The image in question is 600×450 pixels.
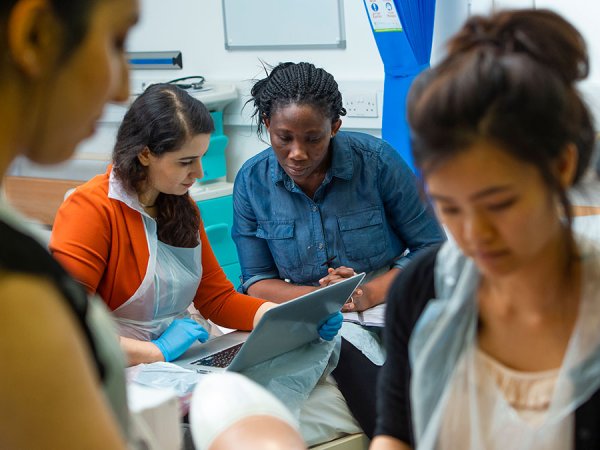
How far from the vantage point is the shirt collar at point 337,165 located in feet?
7.94

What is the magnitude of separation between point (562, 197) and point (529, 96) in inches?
4.8

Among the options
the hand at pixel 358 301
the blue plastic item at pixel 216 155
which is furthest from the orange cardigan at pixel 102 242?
the blue plastic item at pixel 216 155

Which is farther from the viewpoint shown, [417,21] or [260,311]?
[417,21]

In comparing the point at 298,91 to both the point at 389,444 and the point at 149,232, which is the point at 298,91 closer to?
the point at 149,232

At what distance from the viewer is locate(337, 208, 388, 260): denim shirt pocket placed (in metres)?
2.42

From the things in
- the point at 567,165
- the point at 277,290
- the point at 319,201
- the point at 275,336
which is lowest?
the point at 277,290

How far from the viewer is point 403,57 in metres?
3.08

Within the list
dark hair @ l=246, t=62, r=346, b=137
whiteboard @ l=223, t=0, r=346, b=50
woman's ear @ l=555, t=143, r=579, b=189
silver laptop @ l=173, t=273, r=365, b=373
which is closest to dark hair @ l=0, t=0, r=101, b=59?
woman's ear @ l=555, t=143, r=579, b=189

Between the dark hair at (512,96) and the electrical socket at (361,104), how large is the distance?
2457 mm

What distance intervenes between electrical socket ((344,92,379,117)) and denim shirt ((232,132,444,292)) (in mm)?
925

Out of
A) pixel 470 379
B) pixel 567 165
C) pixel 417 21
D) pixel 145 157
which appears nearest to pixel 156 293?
pixel 145 157

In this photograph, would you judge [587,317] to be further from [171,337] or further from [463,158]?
[171,337]

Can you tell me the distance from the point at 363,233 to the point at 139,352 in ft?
2.42

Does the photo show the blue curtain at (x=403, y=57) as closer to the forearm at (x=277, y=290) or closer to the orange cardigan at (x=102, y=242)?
the forearm at (x=277, y=290)
